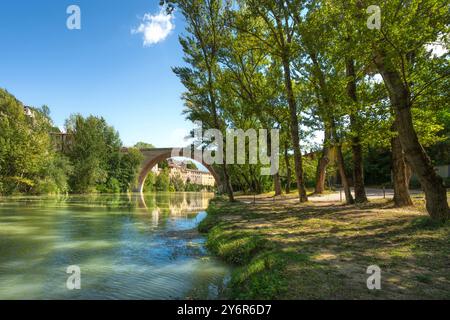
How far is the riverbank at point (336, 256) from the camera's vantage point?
16.6 ft

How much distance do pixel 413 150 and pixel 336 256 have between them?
16.3 ft

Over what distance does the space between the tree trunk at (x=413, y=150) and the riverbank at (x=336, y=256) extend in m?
0.57

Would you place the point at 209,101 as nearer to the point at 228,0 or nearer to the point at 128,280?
the point at 228,0

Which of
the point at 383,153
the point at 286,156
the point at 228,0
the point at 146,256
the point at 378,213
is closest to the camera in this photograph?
the point at 146,256

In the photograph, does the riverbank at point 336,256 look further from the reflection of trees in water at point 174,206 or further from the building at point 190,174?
the building at point 190,174

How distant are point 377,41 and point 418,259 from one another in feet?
21.9

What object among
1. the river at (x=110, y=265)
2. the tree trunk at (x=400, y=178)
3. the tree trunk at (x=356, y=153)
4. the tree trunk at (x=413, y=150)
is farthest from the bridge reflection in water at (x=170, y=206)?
the tree trunk at (x=413, y=150)

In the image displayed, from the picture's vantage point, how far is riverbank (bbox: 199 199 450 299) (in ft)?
16.6

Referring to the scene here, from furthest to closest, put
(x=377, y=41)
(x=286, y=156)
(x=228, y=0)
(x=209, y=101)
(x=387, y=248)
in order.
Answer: (x=286, y=156), (x=209, y=101), (x=228, y=0), (x=377, y=41), (x=387, y=248)

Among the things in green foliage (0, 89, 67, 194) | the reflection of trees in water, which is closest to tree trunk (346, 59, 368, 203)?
the reflection of trees in water

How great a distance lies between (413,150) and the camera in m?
10.1

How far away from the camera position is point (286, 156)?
29344mm

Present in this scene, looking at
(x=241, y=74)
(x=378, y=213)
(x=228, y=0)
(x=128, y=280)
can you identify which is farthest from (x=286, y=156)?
(x=128, y=280)
